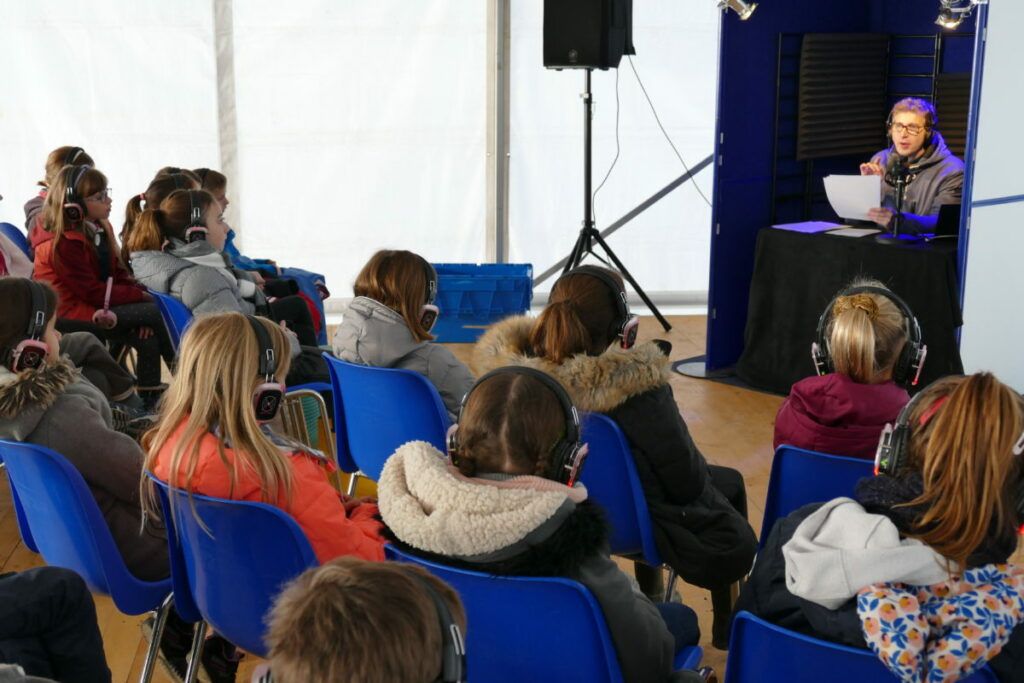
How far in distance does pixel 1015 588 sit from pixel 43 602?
1.74 meters

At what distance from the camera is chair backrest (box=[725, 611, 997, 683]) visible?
62.6 inches

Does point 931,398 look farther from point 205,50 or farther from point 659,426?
point 205,50

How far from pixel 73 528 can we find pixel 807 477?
1591mm

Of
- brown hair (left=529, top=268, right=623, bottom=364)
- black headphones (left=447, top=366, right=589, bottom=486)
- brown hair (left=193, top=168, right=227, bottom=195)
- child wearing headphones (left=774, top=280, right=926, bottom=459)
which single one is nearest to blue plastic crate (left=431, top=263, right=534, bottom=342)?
brown hair (left=193, top=168, right=227, bottom=195)

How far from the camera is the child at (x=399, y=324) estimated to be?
10.9 feet

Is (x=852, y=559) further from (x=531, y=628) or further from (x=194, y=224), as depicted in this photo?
(x=194, y=224)

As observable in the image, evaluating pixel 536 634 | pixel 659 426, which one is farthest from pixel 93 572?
pixel 659 426

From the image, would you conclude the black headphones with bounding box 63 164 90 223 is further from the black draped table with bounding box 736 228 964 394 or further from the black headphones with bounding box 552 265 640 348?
the black draped table with bounding box 736 228 964 394

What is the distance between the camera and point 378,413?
3193 millimetres

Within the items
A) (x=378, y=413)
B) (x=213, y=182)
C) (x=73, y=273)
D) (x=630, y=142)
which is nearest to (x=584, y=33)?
(x=630, y=142)

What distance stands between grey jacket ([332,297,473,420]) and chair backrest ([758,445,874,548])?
1.09 m

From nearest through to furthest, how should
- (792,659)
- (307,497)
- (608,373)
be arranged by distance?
1. (792,659)
2. (307,497)
3. (608,373)

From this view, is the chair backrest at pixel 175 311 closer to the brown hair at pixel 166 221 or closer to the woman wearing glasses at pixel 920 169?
the brown hair at pixel 166 221

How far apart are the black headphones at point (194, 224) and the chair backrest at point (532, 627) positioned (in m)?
2.72
